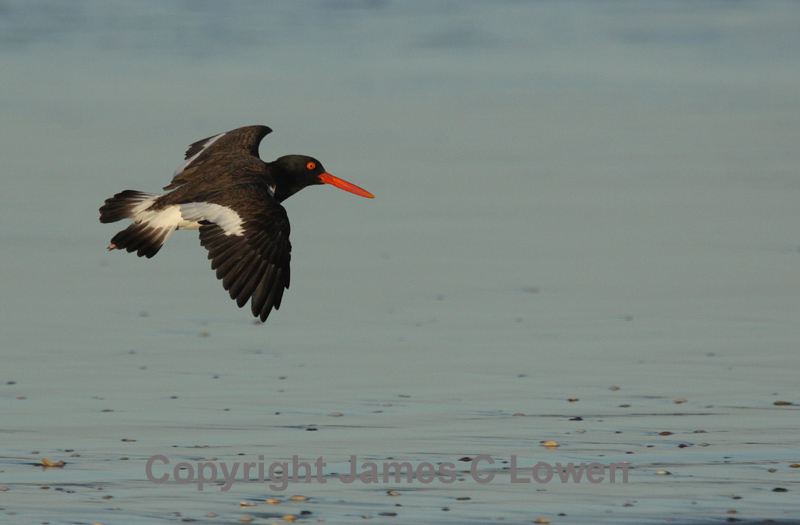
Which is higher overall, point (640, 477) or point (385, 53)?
point (385, 53)

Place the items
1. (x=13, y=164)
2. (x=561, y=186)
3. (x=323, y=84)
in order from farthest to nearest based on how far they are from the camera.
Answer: (x=323, y=84) < (x=13, y=164) < (x=561, y=186)

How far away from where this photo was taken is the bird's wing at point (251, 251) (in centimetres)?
850

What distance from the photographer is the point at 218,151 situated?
1109 cm

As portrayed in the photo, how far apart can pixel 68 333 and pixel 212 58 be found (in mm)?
12183

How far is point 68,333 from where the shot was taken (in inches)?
411

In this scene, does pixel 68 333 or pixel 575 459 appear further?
pixel 68 333

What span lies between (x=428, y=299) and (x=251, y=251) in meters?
2.93

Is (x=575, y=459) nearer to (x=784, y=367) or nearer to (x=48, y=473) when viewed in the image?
(x=784, y=367)

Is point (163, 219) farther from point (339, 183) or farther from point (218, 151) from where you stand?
point (339, 183)

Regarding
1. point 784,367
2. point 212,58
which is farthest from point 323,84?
point 784,367

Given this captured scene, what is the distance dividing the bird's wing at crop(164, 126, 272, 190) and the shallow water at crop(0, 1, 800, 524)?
3.68ft

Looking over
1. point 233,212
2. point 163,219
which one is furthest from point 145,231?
point 233,212

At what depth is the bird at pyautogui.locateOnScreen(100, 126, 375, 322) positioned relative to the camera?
8578 mm

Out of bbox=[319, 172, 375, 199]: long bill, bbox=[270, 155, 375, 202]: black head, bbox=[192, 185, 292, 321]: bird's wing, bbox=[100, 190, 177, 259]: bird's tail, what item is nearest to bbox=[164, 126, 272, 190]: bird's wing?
bbox=[270, 155, 375, 202]: black head
